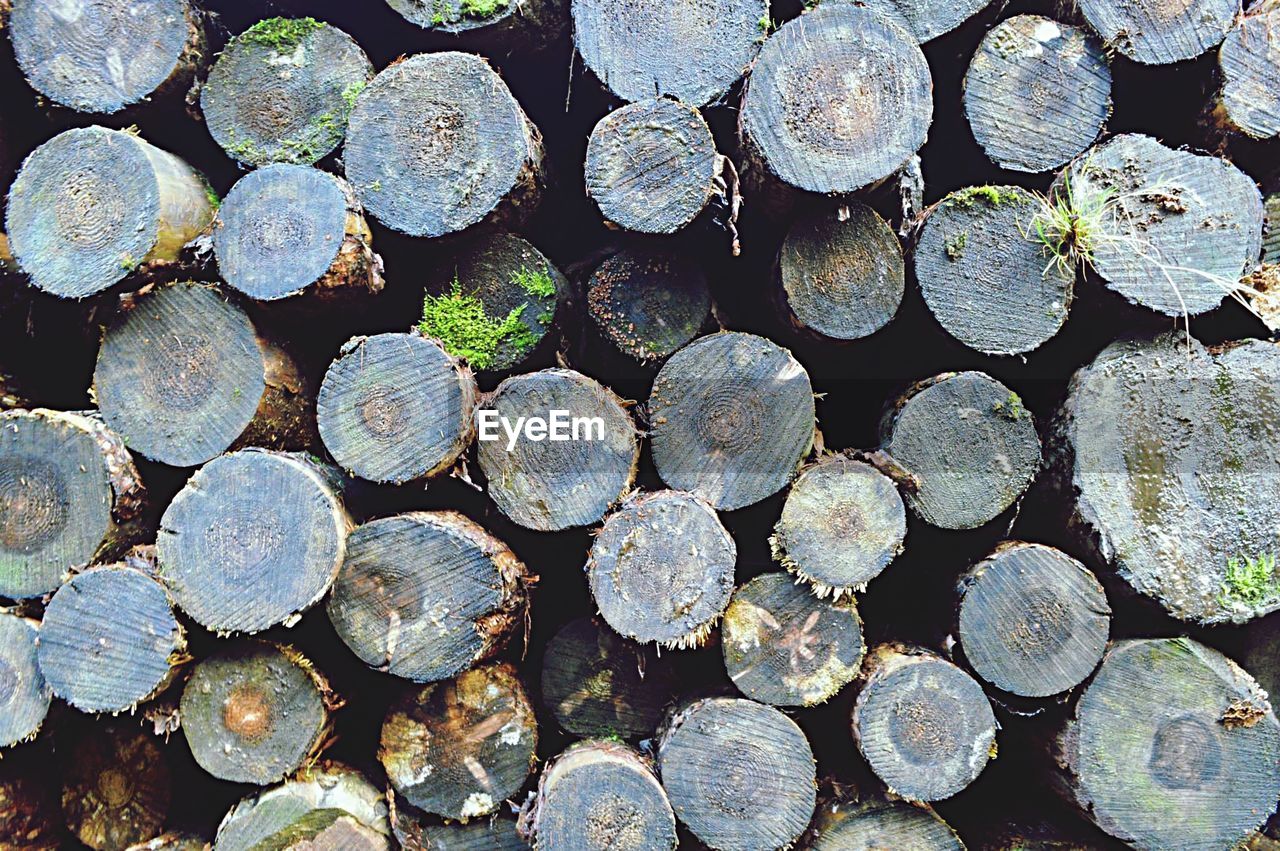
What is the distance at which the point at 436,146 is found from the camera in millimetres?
2822

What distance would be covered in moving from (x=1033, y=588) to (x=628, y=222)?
1.82m

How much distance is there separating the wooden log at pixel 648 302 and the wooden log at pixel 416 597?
0.91 metres

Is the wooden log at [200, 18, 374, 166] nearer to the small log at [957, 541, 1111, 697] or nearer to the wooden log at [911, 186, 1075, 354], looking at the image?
the wooden log at [911, 186, 1075, 354]

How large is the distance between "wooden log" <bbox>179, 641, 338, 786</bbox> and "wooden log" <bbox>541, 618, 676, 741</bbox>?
0.88m

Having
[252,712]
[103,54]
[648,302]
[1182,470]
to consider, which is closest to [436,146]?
[648,302]

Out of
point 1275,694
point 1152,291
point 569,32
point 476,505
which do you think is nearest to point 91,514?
point 476,505

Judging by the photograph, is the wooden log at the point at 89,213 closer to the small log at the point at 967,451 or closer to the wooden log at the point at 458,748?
the wooden log at the point at 458,748

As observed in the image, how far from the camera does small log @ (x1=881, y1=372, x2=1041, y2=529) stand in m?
2.75

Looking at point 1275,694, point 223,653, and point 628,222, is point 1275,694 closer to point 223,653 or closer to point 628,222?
point 628,222

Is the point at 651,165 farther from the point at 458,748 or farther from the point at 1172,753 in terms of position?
the point at 1172,753

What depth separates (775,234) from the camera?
309 centimetres

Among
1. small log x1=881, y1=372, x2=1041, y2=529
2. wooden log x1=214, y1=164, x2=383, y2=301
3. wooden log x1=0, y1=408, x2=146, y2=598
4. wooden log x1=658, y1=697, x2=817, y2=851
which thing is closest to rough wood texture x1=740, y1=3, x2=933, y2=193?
small log x1=881, y1=372, x2=1041, y2=529

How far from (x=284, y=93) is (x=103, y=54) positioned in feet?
2.19

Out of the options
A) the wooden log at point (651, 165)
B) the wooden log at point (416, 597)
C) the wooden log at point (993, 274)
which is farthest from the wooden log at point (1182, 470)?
the wooden log at point (416, 597)
